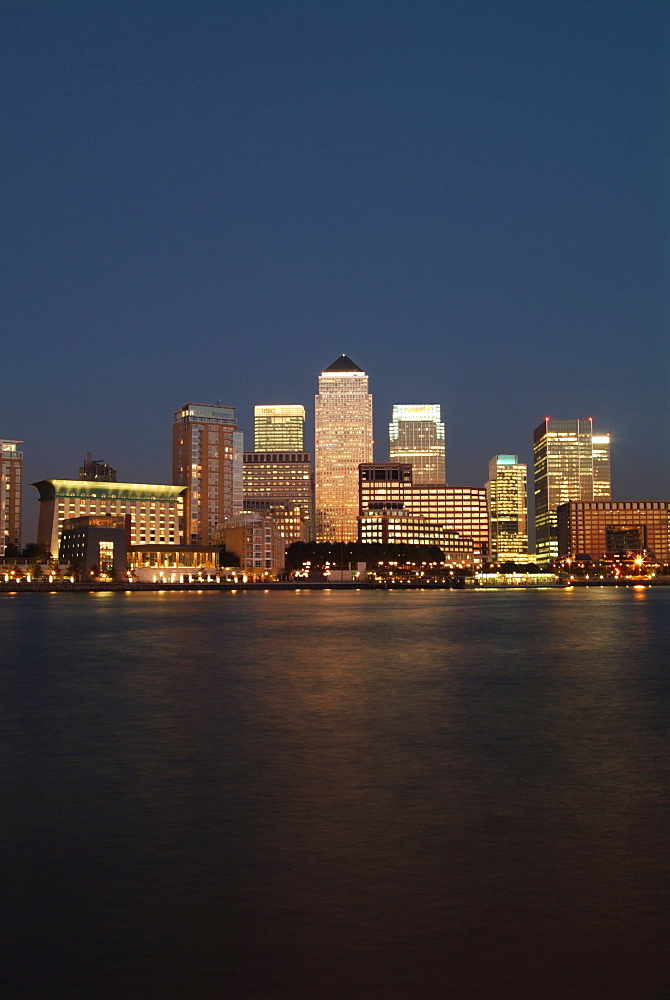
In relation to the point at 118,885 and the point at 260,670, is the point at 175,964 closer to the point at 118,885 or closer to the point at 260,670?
the point at 118,885

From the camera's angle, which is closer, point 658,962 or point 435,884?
point 658,962

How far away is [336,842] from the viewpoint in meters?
14.4

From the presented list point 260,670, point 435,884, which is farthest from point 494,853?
point 260,670

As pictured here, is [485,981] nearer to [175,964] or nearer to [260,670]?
[175,964]

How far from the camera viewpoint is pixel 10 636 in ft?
223

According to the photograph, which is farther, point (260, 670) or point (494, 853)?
point (260, 670)

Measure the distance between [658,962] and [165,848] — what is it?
7330 millimetres

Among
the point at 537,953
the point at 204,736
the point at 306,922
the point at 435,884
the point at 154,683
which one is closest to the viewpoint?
the point at 537,953

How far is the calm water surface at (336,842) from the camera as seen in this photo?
31.7ft

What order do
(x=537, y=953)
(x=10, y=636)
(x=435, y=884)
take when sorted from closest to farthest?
(x=537, y=953) → (x=435, y=884) → (x=10, y=636)

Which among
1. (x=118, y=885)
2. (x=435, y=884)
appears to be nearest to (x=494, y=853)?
(x=435, y=884)

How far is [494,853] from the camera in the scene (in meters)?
13.8

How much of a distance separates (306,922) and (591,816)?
702 centimetres

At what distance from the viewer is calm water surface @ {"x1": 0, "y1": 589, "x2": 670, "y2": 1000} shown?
9.66 m
